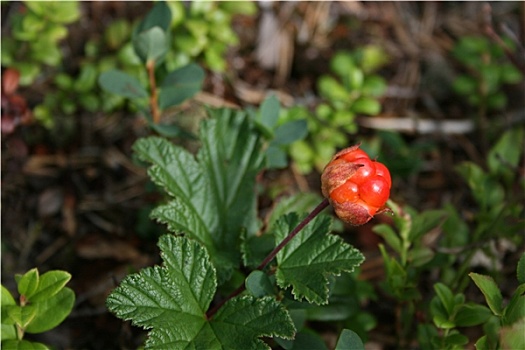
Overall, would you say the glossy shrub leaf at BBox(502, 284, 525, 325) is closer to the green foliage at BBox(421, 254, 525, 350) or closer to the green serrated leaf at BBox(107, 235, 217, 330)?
the green foliage at BBox(421, 254, 525, 350)

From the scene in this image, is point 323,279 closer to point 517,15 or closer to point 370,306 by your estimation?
point 370,306

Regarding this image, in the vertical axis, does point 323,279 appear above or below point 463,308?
above

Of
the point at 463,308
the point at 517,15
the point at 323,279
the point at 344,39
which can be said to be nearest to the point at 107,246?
the point at 323,279

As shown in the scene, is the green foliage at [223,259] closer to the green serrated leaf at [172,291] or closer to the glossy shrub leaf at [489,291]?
the green serrated leaf at [172,291]

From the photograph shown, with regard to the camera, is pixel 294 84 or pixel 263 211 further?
pixel 294 84

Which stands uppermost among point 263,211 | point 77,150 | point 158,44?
point 158,44

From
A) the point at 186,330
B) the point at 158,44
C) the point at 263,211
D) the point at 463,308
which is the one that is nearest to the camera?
the point at 186,330

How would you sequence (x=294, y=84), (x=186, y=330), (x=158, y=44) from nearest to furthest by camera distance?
(x=186, y=330), (x=158, y=44), (x=294, y=84)
